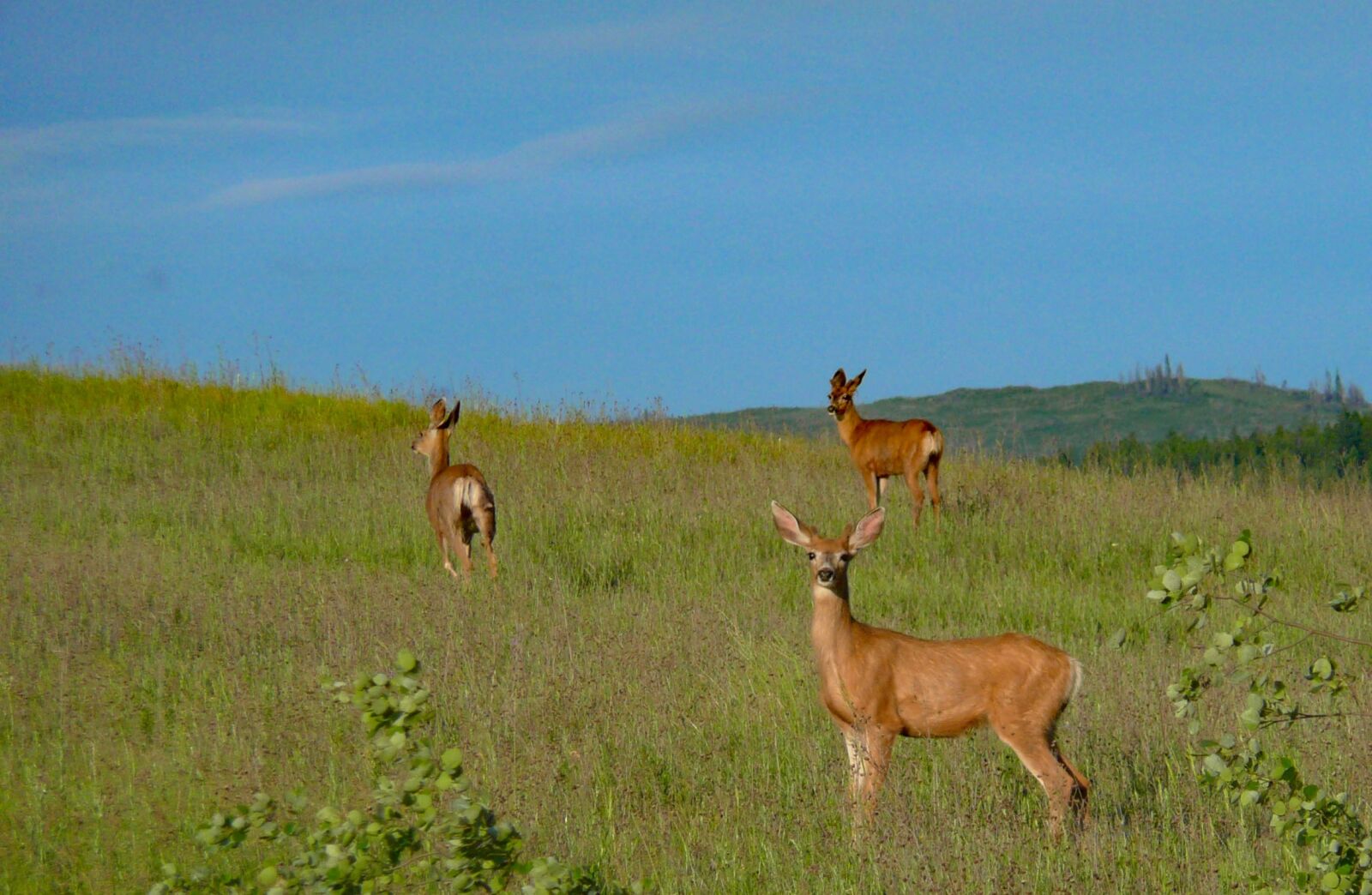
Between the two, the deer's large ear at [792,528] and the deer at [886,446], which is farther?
the deer at [886,446]

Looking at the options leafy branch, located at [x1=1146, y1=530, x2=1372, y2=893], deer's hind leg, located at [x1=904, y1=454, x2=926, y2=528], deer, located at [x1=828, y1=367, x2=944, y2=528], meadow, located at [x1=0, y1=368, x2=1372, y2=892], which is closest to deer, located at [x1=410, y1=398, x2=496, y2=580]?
meadow, located at [x1=0, y1=368, x2=1372, y2=892]

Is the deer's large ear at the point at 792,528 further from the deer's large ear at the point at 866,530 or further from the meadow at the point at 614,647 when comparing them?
the meadow at the point at 614,647

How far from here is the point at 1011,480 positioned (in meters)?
17.5

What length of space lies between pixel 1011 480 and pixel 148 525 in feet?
34.9

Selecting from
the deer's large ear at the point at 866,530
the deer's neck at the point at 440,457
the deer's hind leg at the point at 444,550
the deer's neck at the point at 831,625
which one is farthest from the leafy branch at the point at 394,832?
the deer's neck at the point at 440,457

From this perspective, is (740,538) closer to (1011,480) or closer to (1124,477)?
(1011,480)

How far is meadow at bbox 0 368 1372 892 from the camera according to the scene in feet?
18.2

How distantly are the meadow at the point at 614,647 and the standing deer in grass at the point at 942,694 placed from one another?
0.23 meters

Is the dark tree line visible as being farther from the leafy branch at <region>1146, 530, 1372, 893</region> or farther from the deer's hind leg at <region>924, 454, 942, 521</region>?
the leafy branch at <region>1146, 530, 1372, 893</region>

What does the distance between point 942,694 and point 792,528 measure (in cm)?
100

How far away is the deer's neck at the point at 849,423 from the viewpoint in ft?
53.4

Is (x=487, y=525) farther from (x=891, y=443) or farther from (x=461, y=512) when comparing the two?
(x=891, y=443)

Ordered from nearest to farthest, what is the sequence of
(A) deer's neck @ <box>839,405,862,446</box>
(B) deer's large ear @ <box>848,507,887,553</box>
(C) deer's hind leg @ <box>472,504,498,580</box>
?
(B) deer's large ear @ <box>848,507,887,553</box>, (C) deer's hind leg @ <box>472,504,498,580</box>, (A) deer's neck @ <box>839,405,862,446</box>

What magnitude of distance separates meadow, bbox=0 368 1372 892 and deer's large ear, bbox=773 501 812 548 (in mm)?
1055
